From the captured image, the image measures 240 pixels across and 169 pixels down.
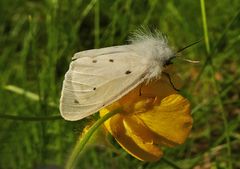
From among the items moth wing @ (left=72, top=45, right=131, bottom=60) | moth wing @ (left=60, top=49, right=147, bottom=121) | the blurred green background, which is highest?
moth wing @ (left=72, top=45, right=131, bottom=60)

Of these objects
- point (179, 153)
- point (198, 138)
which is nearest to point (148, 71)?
point (179, 153)

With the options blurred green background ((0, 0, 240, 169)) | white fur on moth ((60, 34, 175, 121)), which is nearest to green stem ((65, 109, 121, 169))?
white fur on moth ((60, 34, 175, 121))

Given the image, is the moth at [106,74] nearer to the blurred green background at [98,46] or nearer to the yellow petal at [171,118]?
the yellow petal at [171,118]

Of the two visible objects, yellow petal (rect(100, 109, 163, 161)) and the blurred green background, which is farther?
the blurred green background

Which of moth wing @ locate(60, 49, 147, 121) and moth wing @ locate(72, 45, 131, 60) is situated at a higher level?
moth wing @ locate(72, 45, 131, 60)

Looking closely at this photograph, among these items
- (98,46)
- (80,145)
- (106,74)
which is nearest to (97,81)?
(106,74)

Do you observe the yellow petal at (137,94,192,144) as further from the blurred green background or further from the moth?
the blurred green background

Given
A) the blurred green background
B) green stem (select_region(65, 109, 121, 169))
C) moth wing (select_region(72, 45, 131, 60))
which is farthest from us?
the blurred green background
